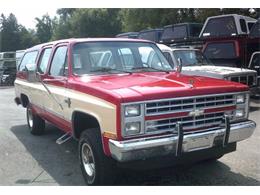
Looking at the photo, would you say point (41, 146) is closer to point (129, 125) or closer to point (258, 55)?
point (129, 125)

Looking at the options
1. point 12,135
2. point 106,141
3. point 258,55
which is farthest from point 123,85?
point 258,55

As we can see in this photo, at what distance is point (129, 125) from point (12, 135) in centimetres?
461

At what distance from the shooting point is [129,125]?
4309mm

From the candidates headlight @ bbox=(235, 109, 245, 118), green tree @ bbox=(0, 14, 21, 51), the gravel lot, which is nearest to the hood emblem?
headlight @ bbox=(235, 109, 245, 118)

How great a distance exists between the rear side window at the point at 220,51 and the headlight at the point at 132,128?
863cm

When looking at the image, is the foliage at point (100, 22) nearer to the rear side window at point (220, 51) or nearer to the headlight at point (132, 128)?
the rear side window at point (220, 51)

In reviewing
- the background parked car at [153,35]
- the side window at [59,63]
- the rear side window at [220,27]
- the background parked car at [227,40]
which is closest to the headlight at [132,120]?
the side window at [59,63]

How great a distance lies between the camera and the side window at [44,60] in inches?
269

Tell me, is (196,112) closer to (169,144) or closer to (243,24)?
(169,144)

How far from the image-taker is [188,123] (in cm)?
463

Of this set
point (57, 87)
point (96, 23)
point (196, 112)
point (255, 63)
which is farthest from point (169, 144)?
point (96, 23)

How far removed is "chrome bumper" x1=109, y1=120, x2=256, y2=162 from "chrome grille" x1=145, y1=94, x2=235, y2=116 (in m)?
0.25

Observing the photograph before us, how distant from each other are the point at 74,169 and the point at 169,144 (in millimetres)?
1932

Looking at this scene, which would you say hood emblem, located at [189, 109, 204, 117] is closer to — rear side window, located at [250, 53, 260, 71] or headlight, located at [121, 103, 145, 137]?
headlight, located at [121, 103, 145, 137]
